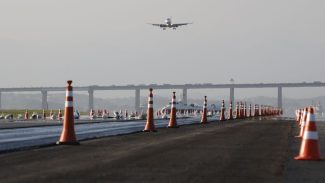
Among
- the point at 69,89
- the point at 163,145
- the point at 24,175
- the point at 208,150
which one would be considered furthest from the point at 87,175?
the point at 69,89

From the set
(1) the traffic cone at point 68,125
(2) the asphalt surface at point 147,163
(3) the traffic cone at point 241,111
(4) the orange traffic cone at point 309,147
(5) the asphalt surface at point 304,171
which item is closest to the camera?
(2) the asphalt surface at point 147,163

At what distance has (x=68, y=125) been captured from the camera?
42.2 ft

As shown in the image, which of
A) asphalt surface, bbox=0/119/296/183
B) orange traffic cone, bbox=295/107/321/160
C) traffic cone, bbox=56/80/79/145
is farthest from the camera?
traffic cone, bbox=56/80/79/145

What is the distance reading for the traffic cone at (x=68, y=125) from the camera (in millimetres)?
12594

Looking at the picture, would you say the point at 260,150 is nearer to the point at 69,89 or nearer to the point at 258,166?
the point at 258,166

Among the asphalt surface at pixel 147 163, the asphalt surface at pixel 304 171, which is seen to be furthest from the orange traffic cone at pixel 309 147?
the asphalt surface at pixel 147 163

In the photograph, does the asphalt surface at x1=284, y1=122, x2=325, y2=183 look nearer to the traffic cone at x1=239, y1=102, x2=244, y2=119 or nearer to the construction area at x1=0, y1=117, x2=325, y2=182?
the construction area at x1=0, y1=117, x2=325, y2=182

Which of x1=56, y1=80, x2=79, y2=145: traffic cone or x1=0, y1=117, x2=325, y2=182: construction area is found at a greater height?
x1=56, y1=80, x2=79, y2=145: traffic cone

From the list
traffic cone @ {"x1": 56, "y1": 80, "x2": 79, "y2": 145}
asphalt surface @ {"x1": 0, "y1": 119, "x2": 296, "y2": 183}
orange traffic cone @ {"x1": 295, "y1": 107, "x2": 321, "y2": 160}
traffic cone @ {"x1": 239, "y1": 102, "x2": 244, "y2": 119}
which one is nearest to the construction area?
asphalt surface @ {"x1": 0, "y1": 119, "x2": 296, "y2": 183}

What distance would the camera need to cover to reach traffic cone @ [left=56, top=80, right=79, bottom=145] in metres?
12.6

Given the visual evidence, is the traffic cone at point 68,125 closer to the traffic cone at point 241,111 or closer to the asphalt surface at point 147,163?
the asphalt surface at point 147,163

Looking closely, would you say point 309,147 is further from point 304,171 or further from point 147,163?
point 147,163

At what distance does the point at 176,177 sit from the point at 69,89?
21.2 feet

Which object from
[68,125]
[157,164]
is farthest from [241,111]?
[157,164]
